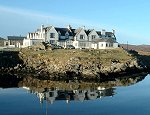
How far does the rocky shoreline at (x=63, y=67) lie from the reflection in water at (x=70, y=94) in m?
13.5

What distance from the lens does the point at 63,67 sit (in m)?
80.1

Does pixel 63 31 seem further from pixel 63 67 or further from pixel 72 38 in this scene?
pixel 63 67

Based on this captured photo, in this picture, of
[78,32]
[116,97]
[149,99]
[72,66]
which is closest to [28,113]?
[116,97]

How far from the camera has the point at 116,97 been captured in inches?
2271

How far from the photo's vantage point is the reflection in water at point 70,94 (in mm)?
54188

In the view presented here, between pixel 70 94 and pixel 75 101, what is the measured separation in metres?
5.19

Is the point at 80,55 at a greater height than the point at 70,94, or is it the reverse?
the point at 80,55

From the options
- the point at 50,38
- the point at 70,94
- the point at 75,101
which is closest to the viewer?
the point at 75,101

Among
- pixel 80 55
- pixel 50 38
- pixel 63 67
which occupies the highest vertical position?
pixel 50 38

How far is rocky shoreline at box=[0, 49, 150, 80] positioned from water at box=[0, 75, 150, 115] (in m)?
11.9

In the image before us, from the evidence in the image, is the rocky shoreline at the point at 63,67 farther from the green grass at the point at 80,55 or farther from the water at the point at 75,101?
the water at the point at 75,101

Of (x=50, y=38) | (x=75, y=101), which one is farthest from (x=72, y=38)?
(x=75, y=101)

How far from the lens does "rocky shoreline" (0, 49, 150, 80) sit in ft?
255

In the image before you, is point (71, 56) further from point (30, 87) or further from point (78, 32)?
point (78, 32)
